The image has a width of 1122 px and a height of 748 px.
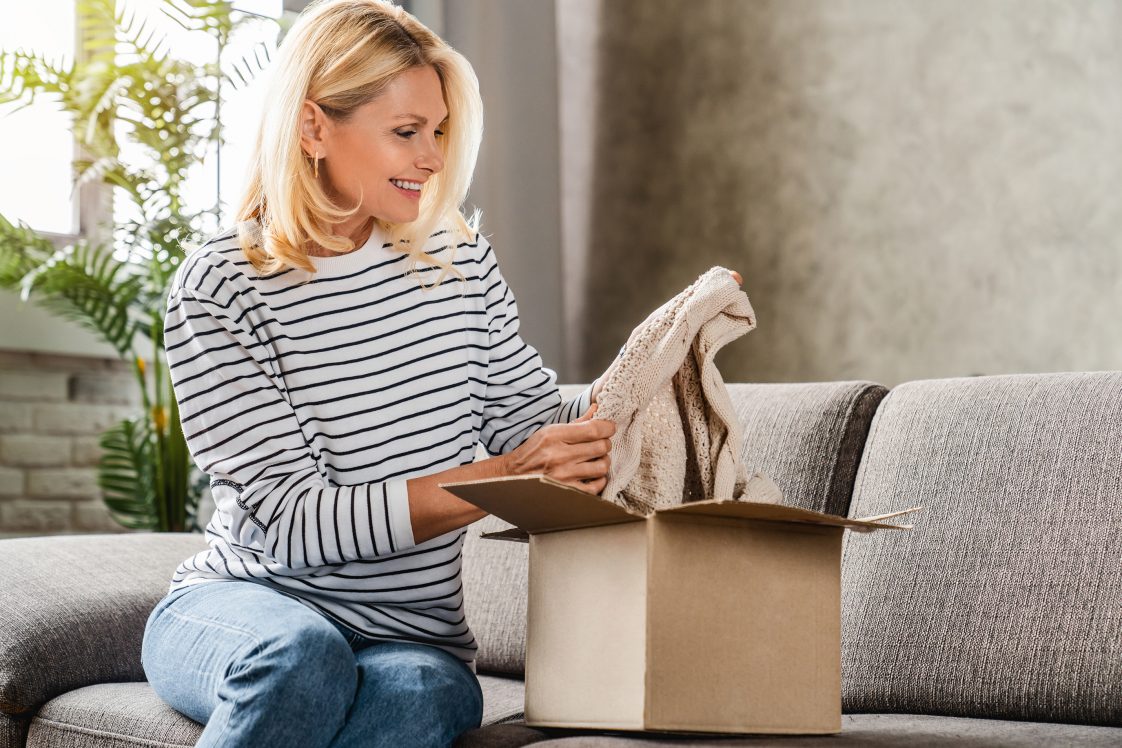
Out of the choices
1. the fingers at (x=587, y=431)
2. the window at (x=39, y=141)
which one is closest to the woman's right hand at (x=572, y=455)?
the fingers at (x=587, y=431)

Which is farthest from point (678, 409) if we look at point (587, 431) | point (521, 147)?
point (521, 147)

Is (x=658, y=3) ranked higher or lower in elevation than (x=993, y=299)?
higher

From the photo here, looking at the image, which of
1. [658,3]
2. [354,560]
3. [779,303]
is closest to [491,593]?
[354,560]

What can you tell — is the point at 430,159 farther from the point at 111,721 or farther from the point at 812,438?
the point at 111,721

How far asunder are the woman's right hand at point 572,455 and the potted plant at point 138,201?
5.50ft

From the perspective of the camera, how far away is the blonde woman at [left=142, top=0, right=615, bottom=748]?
4.25ft

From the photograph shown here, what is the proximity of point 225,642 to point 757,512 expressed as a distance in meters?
0.60

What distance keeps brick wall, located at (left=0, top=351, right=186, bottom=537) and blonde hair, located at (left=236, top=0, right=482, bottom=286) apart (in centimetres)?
172

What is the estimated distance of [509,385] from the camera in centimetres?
159

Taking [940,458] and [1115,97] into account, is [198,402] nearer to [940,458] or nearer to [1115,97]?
[940,458]

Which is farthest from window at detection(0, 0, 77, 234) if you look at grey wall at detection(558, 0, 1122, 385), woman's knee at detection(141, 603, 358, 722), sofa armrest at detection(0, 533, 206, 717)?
woman's knee at detection(141, 603, 358, 722)

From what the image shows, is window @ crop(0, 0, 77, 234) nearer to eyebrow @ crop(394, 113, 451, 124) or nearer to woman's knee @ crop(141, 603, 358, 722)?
eyebrow @ crop(394, 113, 451, 124)

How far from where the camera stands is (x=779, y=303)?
280 centimetres

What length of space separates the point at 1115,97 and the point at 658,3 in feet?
3.89
